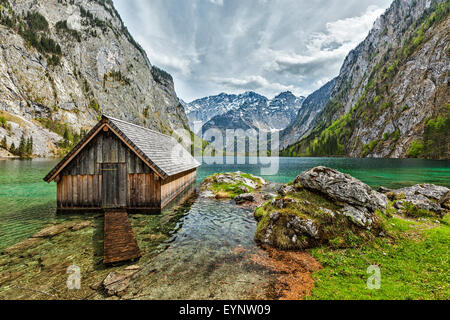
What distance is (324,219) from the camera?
1085 centimetres

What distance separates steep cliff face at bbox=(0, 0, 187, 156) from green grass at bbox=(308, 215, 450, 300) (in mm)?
129615

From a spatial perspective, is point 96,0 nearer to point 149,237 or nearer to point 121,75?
point 121,75

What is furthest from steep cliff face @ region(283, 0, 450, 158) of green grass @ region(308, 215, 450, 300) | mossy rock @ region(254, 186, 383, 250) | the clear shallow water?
the clear shallow water

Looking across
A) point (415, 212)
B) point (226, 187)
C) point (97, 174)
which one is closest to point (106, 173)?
point (97, 174)

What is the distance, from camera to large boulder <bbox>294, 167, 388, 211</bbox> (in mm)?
11594

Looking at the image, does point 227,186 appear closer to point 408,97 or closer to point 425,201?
point 425,201

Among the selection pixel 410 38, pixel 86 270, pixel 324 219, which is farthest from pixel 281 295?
pixel 410 38

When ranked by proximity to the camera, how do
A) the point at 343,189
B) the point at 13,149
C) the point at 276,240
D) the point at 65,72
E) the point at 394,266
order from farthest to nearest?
the point at 65,72 → the point at 13,149 → the point at 343,189 → the point at 276,240 → the point at 394,266

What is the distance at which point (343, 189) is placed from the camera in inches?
469

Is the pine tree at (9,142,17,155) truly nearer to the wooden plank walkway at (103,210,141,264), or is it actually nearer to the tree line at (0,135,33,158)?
the tree line at (0,135,33,158)

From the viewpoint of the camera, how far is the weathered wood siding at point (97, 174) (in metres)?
16.6

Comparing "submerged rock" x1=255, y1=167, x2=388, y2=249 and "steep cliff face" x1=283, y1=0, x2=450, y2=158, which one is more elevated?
"steep cliff face" x1=283, y1=0, x2=450, y2=158

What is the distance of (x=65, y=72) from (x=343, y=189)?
601 feet

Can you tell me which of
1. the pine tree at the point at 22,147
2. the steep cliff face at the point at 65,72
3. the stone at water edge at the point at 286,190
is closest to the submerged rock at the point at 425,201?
the stone at water edge at the point at 286,190
